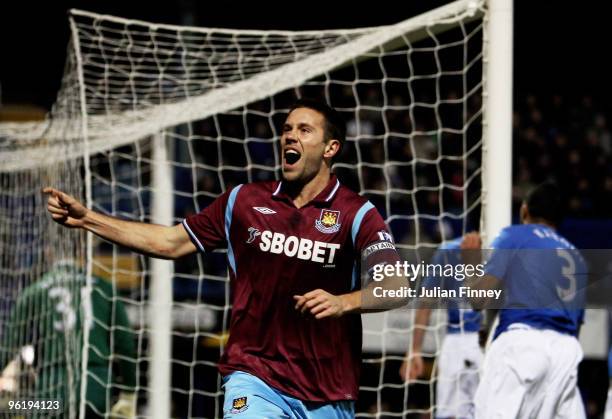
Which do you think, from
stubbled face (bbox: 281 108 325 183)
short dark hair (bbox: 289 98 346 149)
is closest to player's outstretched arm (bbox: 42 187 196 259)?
stubbled face (bbox: 281 108 325 183)

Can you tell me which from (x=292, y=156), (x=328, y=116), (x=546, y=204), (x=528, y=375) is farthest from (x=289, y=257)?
(x=546, y=204)

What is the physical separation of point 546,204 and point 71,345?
9.70 ft

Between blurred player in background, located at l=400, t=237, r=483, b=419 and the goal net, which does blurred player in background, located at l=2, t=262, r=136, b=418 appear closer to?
the goal net

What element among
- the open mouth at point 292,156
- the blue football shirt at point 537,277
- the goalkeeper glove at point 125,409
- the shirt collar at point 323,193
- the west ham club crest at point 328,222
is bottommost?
the goalkeeper glove at point 125,409

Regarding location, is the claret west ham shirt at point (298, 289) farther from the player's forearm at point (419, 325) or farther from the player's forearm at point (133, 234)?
the player's forearm at point (419, 325)

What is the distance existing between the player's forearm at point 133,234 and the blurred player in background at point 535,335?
1740 mm

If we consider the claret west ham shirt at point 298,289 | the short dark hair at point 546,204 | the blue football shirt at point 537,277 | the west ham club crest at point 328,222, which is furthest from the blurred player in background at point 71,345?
the short dark hair at point 546,204

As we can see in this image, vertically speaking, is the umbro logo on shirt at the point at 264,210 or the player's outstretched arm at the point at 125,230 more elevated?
the umbro logo on shirt at the point at 264,210

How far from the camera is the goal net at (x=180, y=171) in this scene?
6.35m

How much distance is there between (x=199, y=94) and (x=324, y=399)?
3.54 metres

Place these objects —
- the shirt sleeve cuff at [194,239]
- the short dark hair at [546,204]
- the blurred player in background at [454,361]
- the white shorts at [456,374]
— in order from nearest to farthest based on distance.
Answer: the shirt sleeve cuff at [194,239], the short dark hair at [546,204], the blurred player in background at [454,361], the white shorts at [456,374]

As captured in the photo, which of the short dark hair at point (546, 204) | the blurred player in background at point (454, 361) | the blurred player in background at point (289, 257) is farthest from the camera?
the blurred player in background at point (454, 361)

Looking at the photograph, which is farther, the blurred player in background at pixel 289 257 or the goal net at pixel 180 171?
the goal net at pixel 180 171

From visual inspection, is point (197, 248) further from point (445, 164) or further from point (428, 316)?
point (445, 164)
